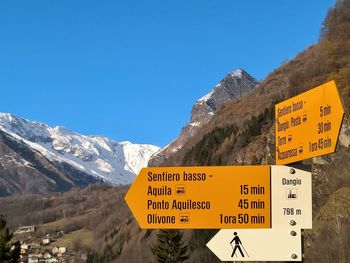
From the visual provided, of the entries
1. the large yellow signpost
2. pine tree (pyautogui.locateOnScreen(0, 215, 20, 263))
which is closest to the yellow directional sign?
the large yellow signpost

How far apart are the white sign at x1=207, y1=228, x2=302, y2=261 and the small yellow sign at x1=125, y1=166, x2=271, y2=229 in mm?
104

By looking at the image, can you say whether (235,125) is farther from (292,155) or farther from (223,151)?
(292,155)

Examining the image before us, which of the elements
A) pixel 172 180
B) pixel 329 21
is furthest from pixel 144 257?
pixel 172 180

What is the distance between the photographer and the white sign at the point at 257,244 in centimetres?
685

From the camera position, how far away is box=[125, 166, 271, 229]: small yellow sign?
7.10 m

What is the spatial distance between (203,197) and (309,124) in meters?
1.49

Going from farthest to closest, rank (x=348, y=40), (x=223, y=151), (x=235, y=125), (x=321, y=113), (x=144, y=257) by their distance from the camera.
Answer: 1. (x=235, y=125)
2. (x=223, y=151)
3. (x=144, y=257)
4. (x=348, y=40)
5. (x=321, y=113)

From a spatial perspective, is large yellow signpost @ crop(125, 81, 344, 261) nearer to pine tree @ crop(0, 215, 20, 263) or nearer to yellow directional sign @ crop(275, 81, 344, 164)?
yellow directional sign @ crop(275, 81, 344, 164)

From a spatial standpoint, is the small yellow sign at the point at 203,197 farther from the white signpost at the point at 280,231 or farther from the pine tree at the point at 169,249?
the pine tree at the point at 169,249

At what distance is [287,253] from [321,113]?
1616 millimetres

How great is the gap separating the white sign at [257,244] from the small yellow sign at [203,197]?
10 cm

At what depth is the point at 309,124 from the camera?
22.4 feet

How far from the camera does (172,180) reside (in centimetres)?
725

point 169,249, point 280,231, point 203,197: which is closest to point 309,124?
point 280,231
